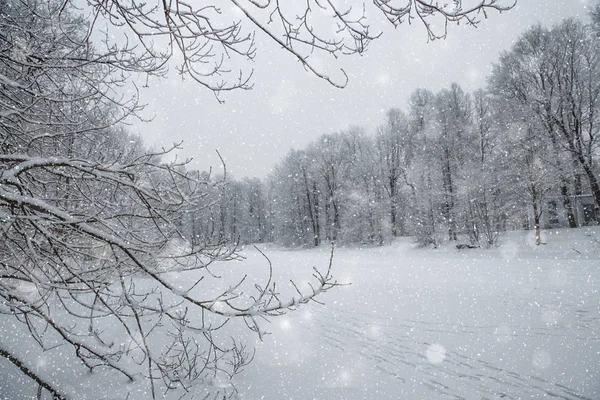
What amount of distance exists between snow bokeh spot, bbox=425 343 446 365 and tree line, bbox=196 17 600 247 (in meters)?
3.45

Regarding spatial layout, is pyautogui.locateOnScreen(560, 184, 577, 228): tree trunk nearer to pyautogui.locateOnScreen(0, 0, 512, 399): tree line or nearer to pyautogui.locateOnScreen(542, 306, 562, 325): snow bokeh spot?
pyautogui.locateOnScreen(542, 306, 562, 325): snow bokeh spot

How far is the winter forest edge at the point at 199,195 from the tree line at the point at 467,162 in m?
0.15

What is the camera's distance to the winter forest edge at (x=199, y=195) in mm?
2164

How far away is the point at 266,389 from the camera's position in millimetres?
4789

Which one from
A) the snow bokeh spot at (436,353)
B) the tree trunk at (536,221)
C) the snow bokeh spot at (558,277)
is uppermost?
the tree trunk at (536,221)

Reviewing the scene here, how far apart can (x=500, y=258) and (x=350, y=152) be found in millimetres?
27718

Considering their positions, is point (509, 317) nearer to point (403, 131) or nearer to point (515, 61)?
point (515, 61)

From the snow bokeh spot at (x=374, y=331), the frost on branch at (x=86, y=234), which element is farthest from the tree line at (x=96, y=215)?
the snow bokeh spot at (x=374, y=331)

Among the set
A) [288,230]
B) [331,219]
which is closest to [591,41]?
[331,219]

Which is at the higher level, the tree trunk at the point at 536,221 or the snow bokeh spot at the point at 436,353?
the tree trunk at the point at 536,221

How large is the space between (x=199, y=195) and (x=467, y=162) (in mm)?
26343

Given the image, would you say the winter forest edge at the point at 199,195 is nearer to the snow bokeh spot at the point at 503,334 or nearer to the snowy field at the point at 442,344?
the snowy field at the point at 442,344

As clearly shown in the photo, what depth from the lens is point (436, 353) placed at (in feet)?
18.2

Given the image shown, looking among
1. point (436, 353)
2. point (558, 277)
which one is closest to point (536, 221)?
point (558, 277)
